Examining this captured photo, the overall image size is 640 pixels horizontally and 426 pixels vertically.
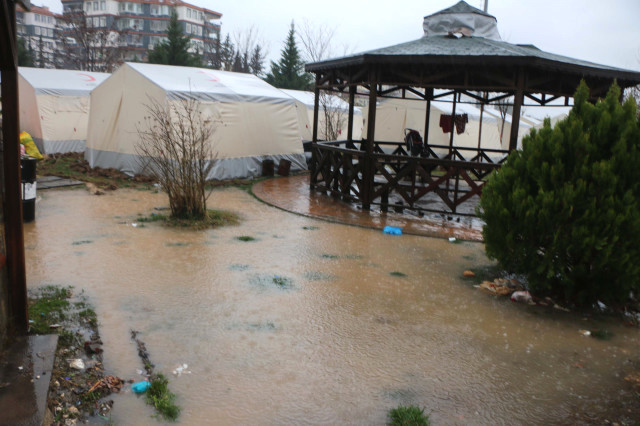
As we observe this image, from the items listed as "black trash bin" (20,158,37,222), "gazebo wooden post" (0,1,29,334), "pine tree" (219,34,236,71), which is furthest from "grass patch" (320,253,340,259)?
"pine tree" (219,34,236,71)

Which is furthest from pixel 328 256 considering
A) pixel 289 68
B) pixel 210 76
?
pixel 289 68

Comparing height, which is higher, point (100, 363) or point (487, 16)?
point (487, 16)

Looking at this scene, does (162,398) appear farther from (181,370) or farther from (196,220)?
(196,220)

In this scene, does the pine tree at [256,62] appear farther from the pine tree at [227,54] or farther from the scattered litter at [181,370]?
the scattered litter at [181,370]

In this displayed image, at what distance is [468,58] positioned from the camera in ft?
30.2

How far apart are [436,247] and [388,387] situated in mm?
4532

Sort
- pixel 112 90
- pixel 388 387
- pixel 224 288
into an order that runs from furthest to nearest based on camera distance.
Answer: pixel 112 90 < pixel 224 288 < pixel 388 387

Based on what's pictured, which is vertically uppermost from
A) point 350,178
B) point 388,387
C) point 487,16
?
point 487,16

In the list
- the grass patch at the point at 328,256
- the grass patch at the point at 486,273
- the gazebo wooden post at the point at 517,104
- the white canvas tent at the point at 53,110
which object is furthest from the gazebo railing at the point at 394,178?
the white canvas tent at the point at 53,110

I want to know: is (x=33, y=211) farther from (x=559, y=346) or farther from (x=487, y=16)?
(x=487, y=16)

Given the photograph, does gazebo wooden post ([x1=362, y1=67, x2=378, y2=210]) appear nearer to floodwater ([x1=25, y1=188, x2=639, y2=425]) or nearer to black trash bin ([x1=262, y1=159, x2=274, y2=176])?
floodwater ([x1=25, y1=188, x2=639, y2=425])

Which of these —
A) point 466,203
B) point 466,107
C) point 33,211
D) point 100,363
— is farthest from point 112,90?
point 466,107

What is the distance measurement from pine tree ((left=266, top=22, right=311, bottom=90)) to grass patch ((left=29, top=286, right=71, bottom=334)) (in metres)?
33.8

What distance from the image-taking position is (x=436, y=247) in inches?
326
